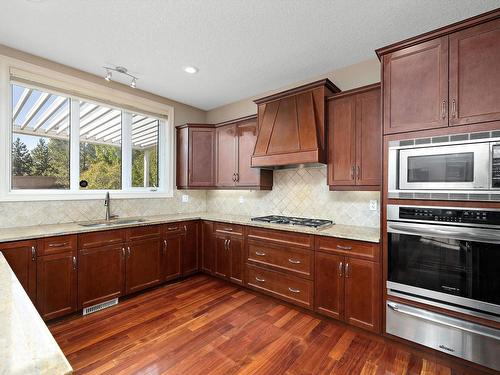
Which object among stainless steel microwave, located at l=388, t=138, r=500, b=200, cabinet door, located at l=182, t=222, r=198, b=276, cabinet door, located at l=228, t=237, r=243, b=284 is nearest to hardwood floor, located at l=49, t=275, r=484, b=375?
cabinet door, located at l=228, t=237, r=243, b=284

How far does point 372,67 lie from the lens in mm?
2844

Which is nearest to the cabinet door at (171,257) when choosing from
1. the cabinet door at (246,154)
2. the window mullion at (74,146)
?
the cabinet door at (246,154)

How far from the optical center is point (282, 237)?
2.89 m

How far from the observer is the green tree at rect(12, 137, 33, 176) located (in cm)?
277

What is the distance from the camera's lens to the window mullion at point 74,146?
10.4ft

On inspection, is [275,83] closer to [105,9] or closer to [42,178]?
[105,9]

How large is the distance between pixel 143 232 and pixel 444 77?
133 inches

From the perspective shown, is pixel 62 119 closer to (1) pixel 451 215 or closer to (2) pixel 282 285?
(2) pixel 282 285

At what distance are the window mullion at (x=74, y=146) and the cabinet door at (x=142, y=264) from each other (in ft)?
3.54

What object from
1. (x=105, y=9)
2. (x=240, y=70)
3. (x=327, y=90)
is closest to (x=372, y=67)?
(x=327, y=90)

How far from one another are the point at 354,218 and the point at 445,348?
4.48 feet

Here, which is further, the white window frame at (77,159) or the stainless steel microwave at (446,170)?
the white window frame at (77,159)

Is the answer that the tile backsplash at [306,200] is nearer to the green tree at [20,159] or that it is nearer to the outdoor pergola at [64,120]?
the outdoor pergola at [64,120]

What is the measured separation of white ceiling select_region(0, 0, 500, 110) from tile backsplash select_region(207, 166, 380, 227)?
1.35m
